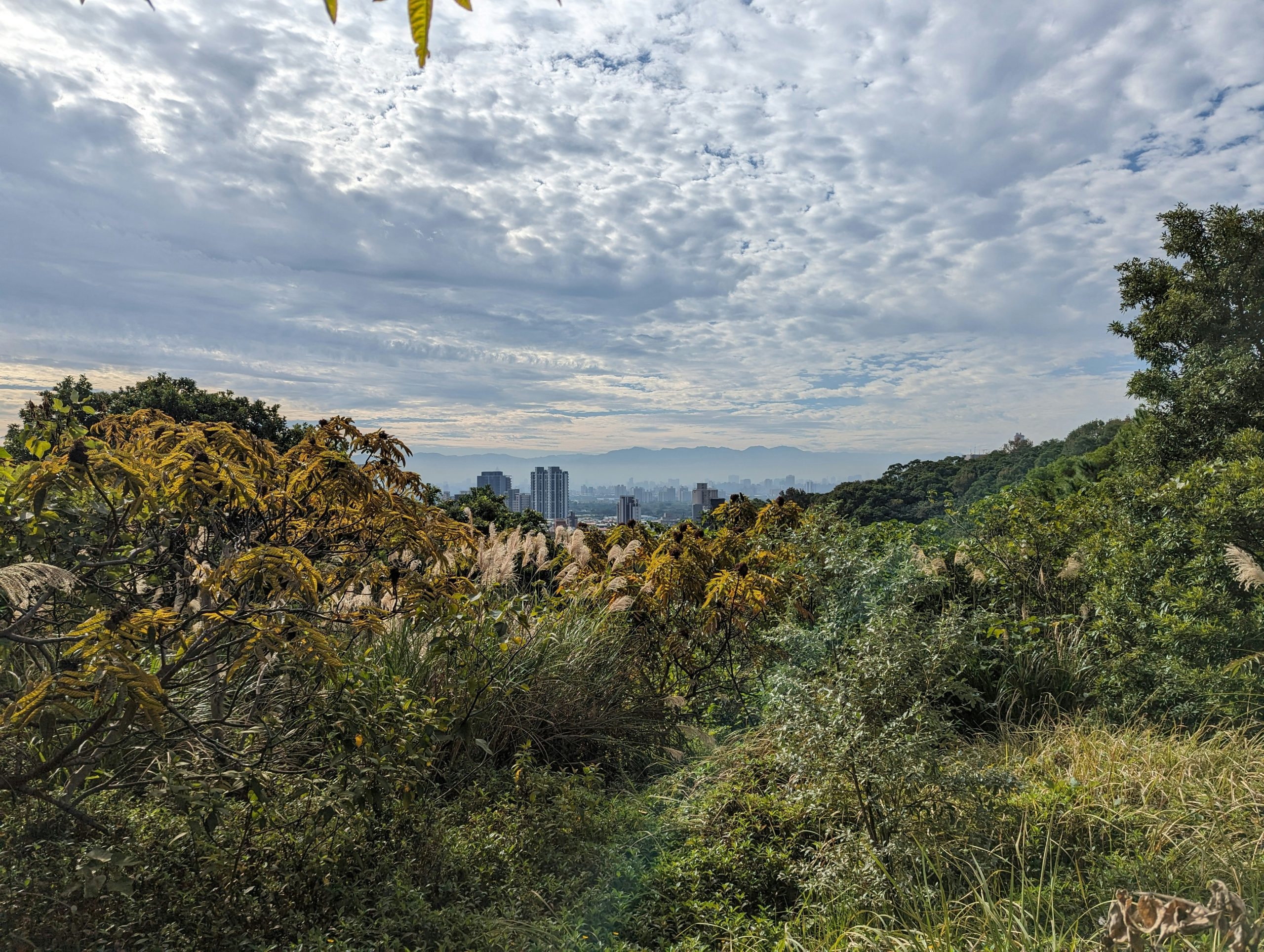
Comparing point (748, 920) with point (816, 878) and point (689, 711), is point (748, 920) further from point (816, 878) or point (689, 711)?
point (689, 711)

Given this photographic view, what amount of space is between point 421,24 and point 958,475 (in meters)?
41.7

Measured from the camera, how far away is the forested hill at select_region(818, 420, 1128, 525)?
92.5ft

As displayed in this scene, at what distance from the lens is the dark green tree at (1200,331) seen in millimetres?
12055

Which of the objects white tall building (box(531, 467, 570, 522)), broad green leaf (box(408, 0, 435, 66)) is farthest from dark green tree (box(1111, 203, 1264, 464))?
white tall building (box(531, 467, 570, 522))

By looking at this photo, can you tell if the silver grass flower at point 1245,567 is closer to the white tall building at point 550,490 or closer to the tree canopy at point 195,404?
the tree canopy at point 195,404

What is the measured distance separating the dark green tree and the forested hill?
9.98 meters

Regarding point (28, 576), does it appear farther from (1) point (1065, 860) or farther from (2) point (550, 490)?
(2) point (550, 490)

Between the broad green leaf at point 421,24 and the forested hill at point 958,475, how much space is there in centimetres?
2363

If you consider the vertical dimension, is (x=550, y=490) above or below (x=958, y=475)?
below

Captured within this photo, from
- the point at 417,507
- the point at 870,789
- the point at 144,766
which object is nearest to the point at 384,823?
the point at 144,766

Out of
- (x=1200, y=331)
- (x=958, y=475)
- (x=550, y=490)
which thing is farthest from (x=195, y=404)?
(x=550, y=490)

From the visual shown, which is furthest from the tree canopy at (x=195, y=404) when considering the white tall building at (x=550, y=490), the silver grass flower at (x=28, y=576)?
the white tall building at (x=550, y=490)

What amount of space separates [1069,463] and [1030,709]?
23.5m

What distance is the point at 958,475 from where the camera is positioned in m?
38.1
